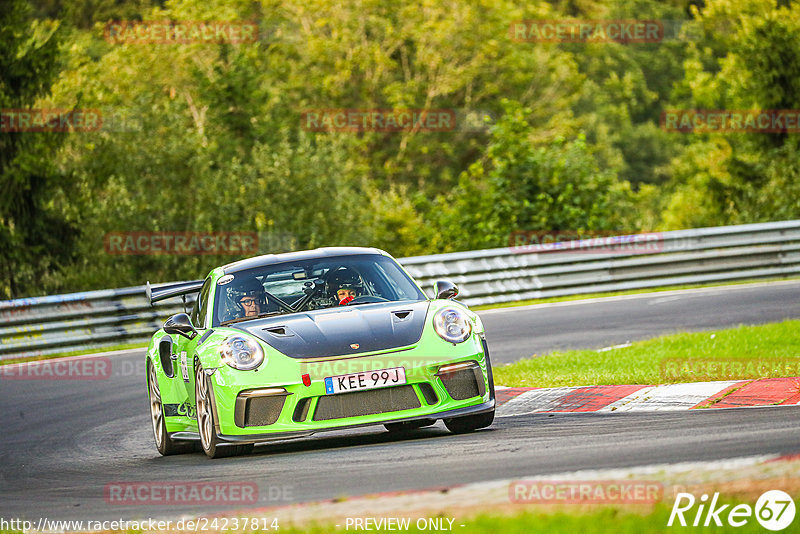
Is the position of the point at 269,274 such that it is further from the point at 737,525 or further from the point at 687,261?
the point at 687,261

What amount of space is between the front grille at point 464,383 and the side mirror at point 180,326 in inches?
79.1

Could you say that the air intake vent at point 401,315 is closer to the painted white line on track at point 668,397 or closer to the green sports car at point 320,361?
the green sports car at point 320,361

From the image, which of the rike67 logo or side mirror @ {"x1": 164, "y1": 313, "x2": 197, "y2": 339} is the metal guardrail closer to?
side mirror @ {"x1": 164, "y1": 313, "x2": 197, "y2": 339}

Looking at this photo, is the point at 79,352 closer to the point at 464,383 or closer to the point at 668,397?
the point at 668,397

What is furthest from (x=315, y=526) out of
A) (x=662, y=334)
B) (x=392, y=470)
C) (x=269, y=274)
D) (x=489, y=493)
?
(x=662, y=334)

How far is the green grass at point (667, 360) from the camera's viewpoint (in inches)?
399

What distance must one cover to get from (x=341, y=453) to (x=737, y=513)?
11.7 feet

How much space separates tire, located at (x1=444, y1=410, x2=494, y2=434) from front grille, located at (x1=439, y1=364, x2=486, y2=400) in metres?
0.30

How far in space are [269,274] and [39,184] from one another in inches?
762

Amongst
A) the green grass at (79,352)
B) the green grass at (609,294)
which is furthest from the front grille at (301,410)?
the green grass at (609,294)

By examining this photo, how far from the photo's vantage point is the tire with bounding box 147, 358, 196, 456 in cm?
924

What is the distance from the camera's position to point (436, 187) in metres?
51.7

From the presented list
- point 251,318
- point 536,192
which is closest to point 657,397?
point 251,318

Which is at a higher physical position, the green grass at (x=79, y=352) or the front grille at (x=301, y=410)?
the front grille at (x=301, y=410)
